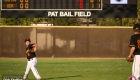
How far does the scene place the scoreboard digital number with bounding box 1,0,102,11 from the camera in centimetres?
3250

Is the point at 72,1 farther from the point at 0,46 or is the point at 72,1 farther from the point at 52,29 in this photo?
the point at 0,46

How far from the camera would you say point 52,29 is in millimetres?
35500

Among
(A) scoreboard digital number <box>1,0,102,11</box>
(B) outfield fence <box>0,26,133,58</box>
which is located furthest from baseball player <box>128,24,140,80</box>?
(B) outfield fence <box>0,26,133,58</box>

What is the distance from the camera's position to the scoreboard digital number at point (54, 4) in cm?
3250

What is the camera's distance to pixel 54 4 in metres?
32.5

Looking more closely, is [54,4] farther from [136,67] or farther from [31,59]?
[136,67]

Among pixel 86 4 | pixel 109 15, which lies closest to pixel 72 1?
pixel 86 4

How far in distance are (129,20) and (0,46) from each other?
25183 mm

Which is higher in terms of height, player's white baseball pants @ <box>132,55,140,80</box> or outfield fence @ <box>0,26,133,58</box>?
player's white baseball pants @ <box>132,55,140,80</box>

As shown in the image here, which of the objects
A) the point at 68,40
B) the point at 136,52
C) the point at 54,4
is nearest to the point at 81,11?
the point at 54,4

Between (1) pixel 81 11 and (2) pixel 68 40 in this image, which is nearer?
(1) pixel 81 11

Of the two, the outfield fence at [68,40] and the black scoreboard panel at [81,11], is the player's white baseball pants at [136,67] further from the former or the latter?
the outfield fence at [68,40]

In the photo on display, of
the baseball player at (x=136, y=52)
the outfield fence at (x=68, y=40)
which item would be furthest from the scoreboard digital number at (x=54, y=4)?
the baseball player at (x=136, y=52)

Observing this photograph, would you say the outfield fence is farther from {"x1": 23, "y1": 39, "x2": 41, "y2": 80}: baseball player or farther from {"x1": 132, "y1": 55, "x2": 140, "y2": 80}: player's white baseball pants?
{"x1": 132, "y1": 55, "x2": 140, "y2": 80}: player's white baseball pants
